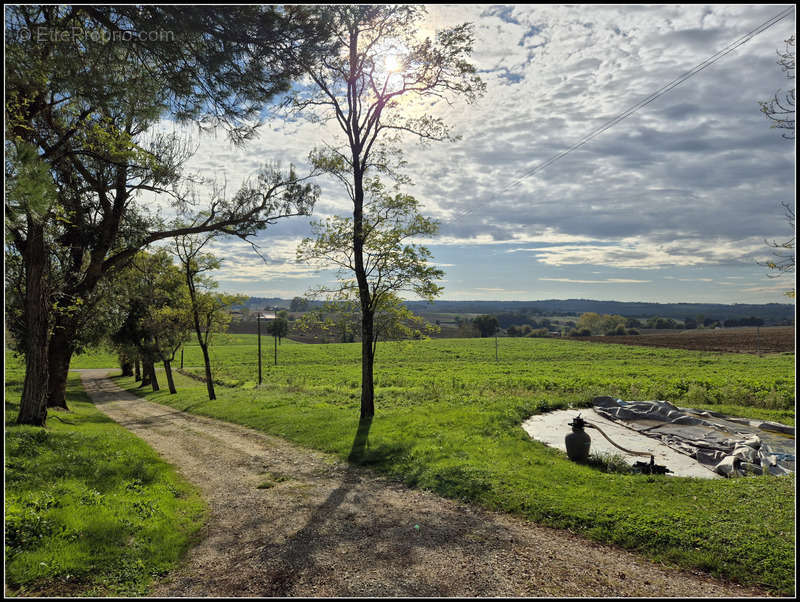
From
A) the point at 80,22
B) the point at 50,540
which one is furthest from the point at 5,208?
the point at 50,540

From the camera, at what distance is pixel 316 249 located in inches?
605

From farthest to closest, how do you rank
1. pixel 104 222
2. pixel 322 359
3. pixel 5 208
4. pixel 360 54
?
pixel 322 359
pixel 360 54
pixel 104 222
pixel 5 208

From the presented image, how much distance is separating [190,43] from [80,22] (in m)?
1.67

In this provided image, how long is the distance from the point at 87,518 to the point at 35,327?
7962 mm

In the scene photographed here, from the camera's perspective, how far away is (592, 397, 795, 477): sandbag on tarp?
9.71 metres

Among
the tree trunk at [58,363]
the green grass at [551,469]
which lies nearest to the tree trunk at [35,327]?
the tree trunk at [58,363]

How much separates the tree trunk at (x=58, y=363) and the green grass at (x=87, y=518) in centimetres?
704

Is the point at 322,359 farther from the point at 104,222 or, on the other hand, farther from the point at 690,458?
the point at 690,458

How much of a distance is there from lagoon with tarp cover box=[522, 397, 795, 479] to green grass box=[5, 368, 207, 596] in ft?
30.9

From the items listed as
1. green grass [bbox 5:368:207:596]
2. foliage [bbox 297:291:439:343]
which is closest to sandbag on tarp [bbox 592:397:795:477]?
foliage [bbox 297:291:439:343]

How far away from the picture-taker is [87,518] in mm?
6422

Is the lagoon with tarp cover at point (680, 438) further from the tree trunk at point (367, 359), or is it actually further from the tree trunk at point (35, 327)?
the tree trunk at point (35, 327)

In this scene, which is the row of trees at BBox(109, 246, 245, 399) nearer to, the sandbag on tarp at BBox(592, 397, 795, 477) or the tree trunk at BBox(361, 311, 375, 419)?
the tree trunk at BBox(361, 311, 375, 419)

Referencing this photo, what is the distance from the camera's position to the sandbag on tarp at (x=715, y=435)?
31.9 ft
